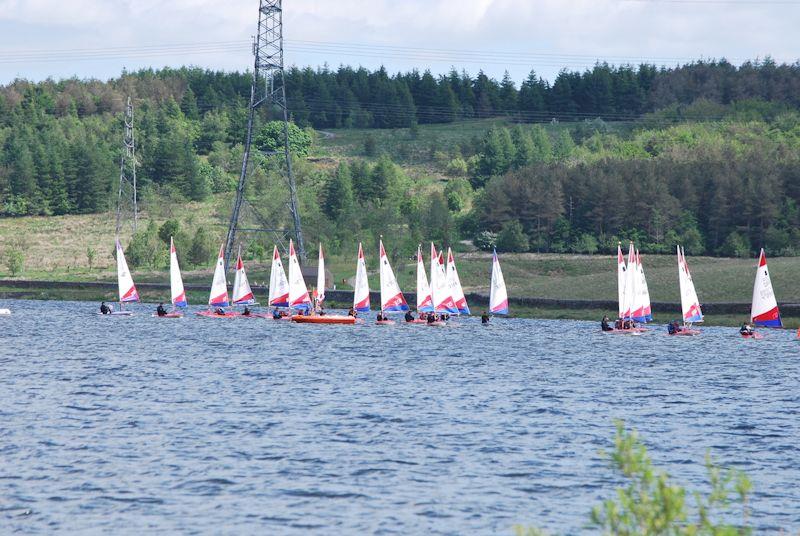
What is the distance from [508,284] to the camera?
12950 centimetres

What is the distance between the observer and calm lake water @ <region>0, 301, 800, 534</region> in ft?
110

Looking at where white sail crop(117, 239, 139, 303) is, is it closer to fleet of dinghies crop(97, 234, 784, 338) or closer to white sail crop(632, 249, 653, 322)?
fleet of dinghies crop(97, 234, 784, 338)

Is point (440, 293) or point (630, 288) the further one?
point (440, 293)

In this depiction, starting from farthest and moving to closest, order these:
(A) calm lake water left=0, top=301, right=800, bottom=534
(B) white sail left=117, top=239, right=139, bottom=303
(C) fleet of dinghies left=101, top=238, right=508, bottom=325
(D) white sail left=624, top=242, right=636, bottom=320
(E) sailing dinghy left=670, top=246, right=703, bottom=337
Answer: (B) white sail left=117, top=239, right=139, bottom=303 → (C) fleet of dinghies left=101, top=238, right=508, bottom=325 → (D) white sail left=624, top=242, right=636, bottom=320 → (E) sailing dinghy left=670, top=246, right=703, bottom=337 → (A) calm lake water left=0, top=301, right=800, bottom=534

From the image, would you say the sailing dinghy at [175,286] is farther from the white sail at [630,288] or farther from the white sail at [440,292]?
the white sail at [630,288]

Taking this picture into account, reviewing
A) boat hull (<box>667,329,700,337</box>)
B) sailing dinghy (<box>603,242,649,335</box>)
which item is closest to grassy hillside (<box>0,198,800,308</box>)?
sailing dinghy (<box>603,242,649,335</box>)

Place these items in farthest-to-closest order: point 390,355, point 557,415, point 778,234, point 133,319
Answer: point 778,234, point 133,319, point 390,355, point 557,415

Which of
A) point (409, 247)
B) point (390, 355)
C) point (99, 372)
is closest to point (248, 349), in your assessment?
point (390, 355)

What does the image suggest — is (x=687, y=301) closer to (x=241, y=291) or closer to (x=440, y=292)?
(x=440, y=292)

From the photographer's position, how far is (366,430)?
46094mm

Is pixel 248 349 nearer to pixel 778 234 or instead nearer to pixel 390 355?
pixel 390 355

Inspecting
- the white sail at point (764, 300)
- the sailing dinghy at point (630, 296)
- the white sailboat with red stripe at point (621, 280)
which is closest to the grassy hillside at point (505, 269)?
the sailing dinghy at point (630, 296)

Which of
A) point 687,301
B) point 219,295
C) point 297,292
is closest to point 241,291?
point 219,295

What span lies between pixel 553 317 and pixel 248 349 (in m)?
36.5
